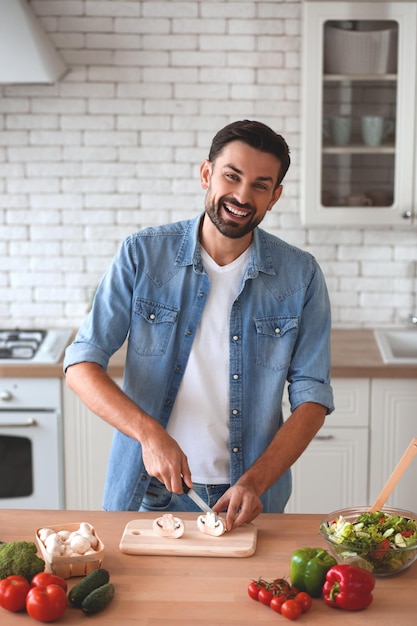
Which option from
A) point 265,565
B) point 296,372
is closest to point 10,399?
point 296,372

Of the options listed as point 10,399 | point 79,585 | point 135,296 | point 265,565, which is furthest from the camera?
point 10,399

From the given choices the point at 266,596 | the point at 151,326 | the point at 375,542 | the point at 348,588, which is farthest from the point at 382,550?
the point at 151,326

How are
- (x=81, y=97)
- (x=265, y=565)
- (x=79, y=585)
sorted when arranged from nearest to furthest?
1. (x=79, y=585)
2. (x=265, y=565)
3. (x=81, y=97)

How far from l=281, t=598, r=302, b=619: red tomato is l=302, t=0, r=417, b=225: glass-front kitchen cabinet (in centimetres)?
228

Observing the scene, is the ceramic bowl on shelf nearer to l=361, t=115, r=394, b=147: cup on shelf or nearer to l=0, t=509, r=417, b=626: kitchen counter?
l=0, t=509, r=417, b=626: kitchen counter

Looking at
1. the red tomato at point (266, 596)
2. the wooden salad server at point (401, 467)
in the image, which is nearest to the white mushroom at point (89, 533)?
the red tomato at point (266, 596)

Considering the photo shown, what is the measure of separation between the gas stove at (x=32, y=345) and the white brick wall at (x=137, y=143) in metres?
0.15

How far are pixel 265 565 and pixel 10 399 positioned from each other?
1904mm

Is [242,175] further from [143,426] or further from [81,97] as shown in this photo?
[81,97]

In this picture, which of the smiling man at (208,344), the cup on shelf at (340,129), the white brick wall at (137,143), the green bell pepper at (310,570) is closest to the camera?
the green bell pepper at (310,570)

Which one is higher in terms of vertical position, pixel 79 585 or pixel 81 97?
pixel 81 97

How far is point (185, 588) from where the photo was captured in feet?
5.49

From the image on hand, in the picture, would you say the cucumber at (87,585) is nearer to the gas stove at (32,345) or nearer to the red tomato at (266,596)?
the red tomato at (266,596)

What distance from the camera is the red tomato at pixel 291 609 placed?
5.12 ft
